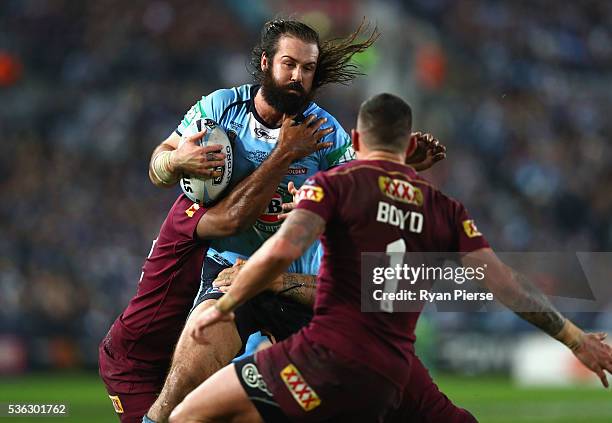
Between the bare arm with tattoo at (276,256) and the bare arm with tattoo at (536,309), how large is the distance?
0.85m

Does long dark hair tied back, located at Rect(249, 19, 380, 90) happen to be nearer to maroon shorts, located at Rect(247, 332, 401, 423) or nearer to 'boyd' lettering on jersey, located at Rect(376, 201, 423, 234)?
'boyd' lettering on jersey, located at Rect(376, 201, 423, 234)

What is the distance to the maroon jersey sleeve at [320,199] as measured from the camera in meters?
5.42

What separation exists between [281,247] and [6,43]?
1939cm

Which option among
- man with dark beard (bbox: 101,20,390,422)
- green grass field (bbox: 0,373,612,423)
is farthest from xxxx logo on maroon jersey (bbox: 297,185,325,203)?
green grass field (bbox: 0,373,612,423)

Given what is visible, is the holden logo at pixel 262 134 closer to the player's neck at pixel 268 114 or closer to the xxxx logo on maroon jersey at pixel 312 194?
the player's neck at pixel 268 114

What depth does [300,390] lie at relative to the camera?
546 centimetres

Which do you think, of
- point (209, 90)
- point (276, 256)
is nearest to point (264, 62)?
point (276, 256)

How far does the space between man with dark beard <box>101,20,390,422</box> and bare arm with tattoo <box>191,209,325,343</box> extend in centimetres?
135

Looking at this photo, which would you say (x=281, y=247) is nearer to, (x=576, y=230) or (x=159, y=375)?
(x=159, y=375)

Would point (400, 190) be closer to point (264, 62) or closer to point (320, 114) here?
point (320, 114)

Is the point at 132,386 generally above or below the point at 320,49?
below

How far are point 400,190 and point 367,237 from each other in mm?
291

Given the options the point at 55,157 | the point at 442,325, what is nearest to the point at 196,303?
the point at 442,325

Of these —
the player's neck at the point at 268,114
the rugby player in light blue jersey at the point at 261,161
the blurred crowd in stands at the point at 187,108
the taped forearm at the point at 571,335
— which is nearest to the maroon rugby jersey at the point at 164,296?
the rugby player in light blue jersey at the point at 261,161
